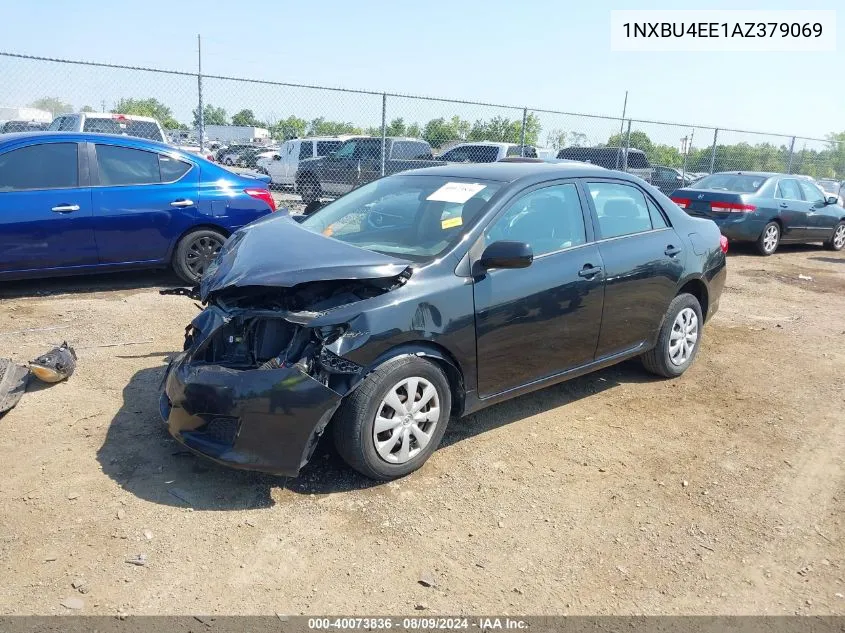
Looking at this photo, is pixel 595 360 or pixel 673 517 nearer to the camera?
pixel 673 517

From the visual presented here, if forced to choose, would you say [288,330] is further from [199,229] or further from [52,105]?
[52,105]

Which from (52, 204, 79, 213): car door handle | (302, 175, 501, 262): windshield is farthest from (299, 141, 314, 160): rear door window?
(302, 175, 501, 262): windshield

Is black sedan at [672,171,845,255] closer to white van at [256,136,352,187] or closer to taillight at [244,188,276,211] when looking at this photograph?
white van at [256,136,352,187]

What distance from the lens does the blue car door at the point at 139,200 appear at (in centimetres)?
670

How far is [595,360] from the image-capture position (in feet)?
15.2

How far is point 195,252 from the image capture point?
7254 mm

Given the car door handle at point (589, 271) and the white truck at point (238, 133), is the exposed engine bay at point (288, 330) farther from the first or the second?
the white truck at point (238, 133)

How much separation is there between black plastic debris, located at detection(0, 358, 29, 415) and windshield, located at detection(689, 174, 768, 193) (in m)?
11.4

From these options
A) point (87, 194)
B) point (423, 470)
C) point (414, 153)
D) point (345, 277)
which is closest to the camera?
point (345, 277)

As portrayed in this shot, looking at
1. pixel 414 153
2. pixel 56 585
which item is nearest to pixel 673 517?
pixel 56 585

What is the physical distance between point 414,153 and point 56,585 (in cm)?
1174

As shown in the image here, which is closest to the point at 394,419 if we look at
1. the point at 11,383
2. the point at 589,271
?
the point at 589,271

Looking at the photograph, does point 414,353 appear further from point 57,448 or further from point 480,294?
point 57,448

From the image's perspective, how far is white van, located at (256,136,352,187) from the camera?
14.8 meters
